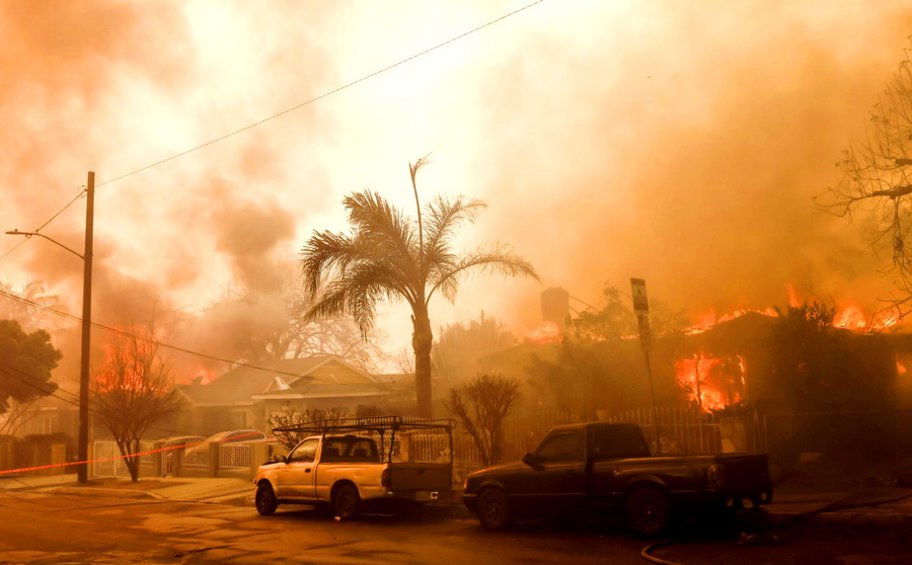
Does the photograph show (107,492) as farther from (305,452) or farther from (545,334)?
(545,334)

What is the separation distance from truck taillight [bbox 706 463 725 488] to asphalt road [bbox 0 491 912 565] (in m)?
0.70

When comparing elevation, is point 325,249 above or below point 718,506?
above

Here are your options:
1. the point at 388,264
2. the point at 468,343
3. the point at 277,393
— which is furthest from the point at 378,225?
the point at 468,343

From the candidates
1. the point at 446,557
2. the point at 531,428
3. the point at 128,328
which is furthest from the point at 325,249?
the point at 128,328

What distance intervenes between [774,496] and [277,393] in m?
30.3

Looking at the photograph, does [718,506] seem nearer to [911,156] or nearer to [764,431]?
[764,431]

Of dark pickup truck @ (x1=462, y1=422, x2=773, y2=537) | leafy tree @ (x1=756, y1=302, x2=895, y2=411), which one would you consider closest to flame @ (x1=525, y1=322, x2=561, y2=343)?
leafy tree @ (x1=756, y1=302, x2=895, y2=411)

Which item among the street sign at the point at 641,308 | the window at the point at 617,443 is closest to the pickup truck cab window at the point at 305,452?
the window at the point at 617,443

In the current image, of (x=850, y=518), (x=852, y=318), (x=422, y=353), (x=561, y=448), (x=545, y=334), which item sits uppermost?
(x=545, y=334)

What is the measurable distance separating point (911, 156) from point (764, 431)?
835 cm

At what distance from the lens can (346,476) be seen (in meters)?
15.1

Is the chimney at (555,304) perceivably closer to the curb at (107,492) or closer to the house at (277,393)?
the house at (277,393)

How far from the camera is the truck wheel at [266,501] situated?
54.4 ft

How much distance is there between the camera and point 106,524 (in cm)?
1518
